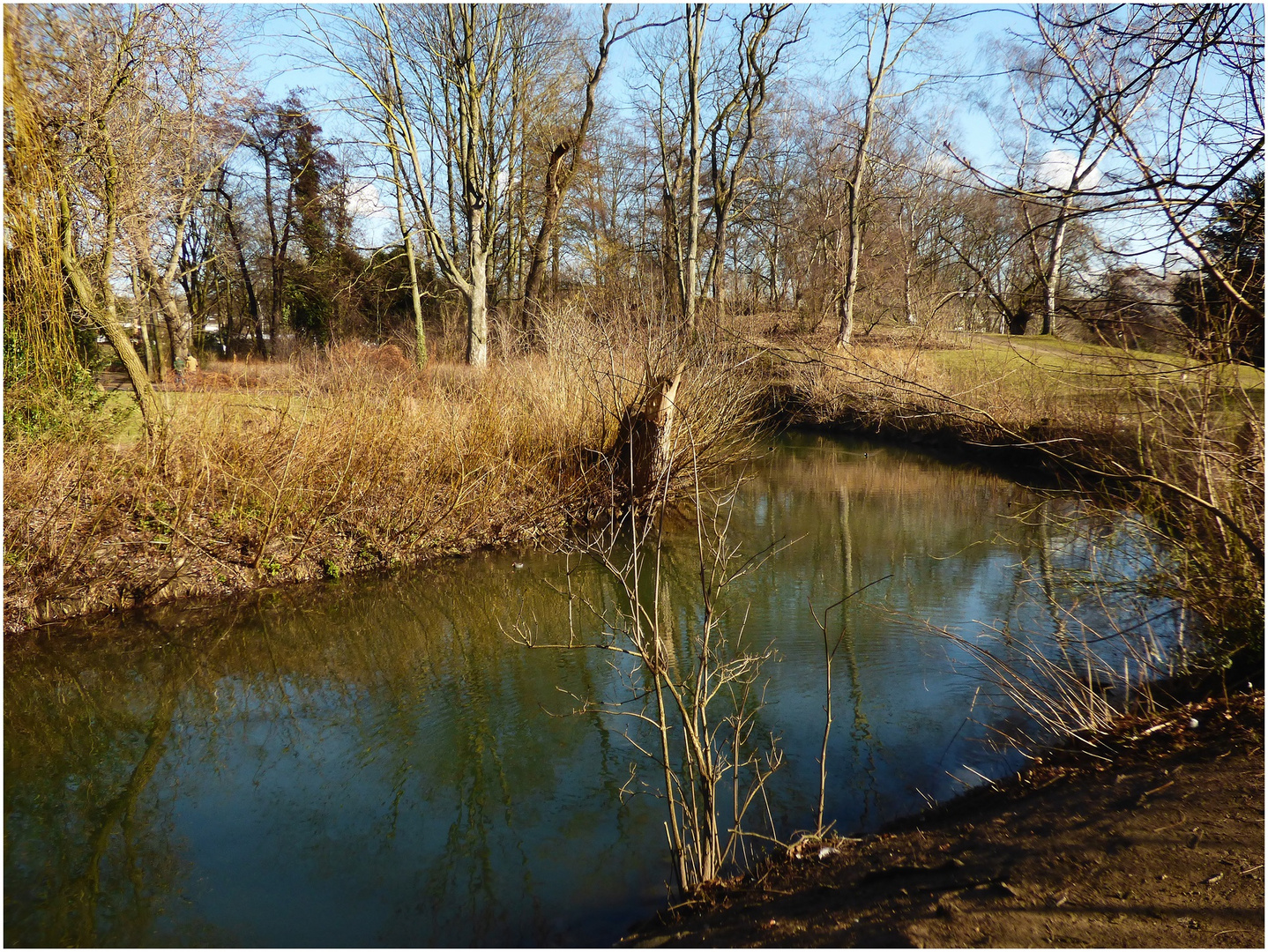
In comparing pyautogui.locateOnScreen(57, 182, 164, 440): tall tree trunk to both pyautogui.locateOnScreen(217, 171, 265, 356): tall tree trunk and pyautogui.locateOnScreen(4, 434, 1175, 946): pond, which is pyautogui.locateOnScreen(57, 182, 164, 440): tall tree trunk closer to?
pyautogui.locateOnScreen(4, 434, 1175, 946): pond

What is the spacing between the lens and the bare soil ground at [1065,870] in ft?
8.10

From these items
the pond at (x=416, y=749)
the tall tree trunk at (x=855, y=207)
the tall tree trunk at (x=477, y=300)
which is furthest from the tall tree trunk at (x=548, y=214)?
the pond at (x=416, y=749)

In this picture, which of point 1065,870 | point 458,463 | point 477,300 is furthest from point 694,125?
point 1065,870

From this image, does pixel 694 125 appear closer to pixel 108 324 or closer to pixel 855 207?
pixel 855 207

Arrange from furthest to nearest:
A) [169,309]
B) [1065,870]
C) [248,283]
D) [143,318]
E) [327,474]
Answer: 1. [248,283]
2. [169,309]
3. [143,318]
4. [327,474]
5. [1065,870]

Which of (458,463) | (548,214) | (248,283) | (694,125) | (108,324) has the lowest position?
(458,463)

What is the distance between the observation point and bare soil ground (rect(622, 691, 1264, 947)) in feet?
8.10

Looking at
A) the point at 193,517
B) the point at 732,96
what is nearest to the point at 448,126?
the point at 732,96

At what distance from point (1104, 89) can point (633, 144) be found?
88.2ft

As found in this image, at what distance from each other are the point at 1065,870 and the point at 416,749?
386 cm

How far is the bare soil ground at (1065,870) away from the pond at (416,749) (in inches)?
22.8

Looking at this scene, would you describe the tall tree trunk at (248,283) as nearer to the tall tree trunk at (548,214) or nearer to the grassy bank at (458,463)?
the tall tree trunk at (548,214)

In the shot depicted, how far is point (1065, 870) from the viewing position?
2801 mm

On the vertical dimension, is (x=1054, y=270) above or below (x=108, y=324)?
below
